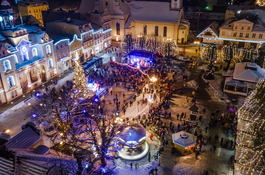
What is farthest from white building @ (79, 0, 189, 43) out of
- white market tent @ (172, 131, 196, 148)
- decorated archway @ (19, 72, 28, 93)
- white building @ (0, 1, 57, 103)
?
white market tent @ (172, 131, 196, 148)

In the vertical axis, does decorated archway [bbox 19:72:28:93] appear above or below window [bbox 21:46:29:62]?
below

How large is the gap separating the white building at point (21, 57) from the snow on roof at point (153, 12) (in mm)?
29522

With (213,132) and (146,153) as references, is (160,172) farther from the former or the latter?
(213,132)

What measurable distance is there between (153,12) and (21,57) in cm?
3703

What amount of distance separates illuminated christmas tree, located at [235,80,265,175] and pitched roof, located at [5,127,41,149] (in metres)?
17.9

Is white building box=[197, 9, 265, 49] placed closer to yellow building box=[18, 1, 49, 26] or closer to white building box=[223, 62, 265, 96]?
white building box=[223, 62, 265, 96]

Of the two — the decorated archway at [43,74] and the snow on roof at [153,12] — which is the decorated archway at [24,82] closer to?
the decorated archway at [43,74]

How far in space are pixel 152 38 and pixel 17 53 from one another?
113ft

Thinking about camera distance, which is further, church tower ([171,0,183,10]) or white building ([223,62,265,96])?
church tower ([171,0,183,10])

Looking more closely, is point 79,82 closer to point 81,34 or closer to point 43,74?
point 43,74

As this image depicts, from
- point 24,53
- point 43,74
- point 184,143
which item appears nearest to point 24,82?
point 43,74

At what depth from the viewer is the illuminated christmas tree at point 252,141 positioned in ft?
66.0

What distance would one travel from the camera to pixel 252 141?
23.4m

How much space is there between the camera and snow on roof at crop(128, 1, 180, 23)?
58094 millimetres
